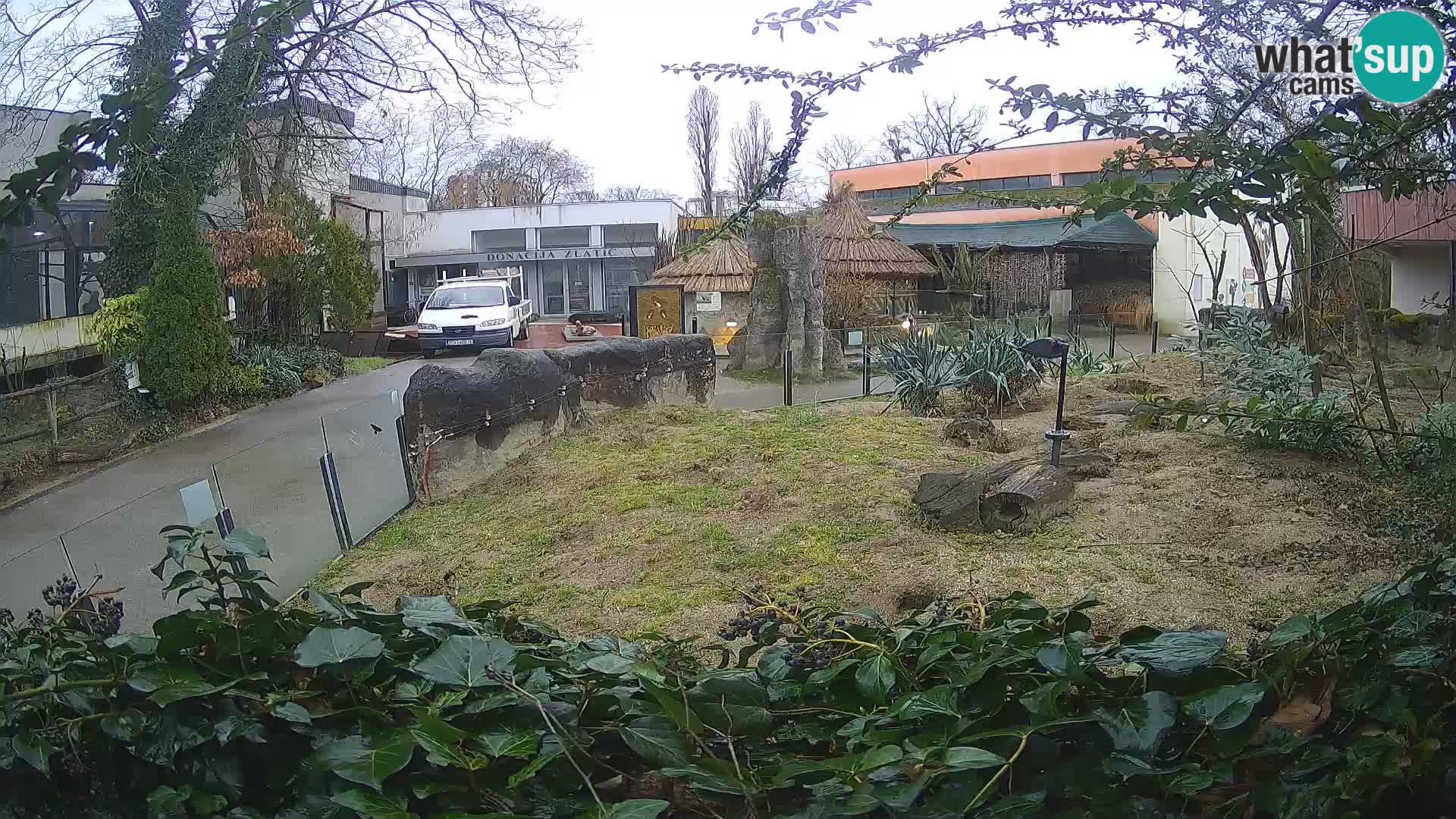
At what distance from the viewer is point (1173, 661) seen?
1253 mm

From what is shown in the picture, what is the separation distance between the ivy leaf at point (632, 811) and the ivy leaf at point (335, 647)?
1.18 feet

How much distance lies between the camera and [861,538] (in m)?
4.79

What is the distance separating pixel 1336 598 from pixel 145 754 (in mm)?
3310

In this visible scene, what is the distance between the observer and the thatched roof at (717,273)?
1667 centimetres

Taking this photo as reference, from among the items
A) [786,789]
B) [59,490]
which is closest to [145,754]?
[786,789]

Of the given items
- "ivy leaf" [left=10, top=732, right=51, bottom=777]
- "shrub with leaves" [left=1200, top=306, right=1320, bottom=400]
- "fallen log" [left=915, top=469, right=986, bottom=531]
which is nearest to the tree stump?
"fallen log" [left=915, top=469, right=986, bottom=531]

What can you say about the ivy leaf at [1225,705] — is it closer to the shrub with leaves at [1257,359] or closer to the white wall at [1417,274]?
the shrub with leaves at [1257,359]

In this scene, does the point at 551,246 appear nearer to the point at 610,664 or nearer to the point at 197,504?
the point at 197,504

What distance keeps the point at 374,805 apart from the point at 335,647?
23cm

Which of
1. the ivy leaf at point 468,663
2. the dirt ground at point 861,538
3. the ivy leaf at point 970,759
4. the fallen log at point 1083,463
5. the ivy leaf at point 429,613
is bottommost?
the dirt ground at point 861,538

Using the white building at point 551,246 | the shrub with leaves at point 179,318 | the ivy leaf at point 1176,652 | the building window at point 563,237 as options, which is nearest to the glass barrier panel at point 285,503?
the ivy leaf at point 1176,652

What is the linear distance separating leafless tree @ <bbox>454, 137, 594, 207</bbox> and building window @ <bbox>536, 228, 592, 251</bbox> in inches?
29.6

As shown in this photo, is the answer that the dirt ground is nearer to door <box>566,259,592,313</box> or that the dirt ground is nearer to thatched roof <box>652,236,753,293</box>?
thatched roof <box>652,236,753,293</box>

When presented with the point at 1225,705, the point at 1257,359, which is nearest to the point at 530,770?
the point at 1225,705
